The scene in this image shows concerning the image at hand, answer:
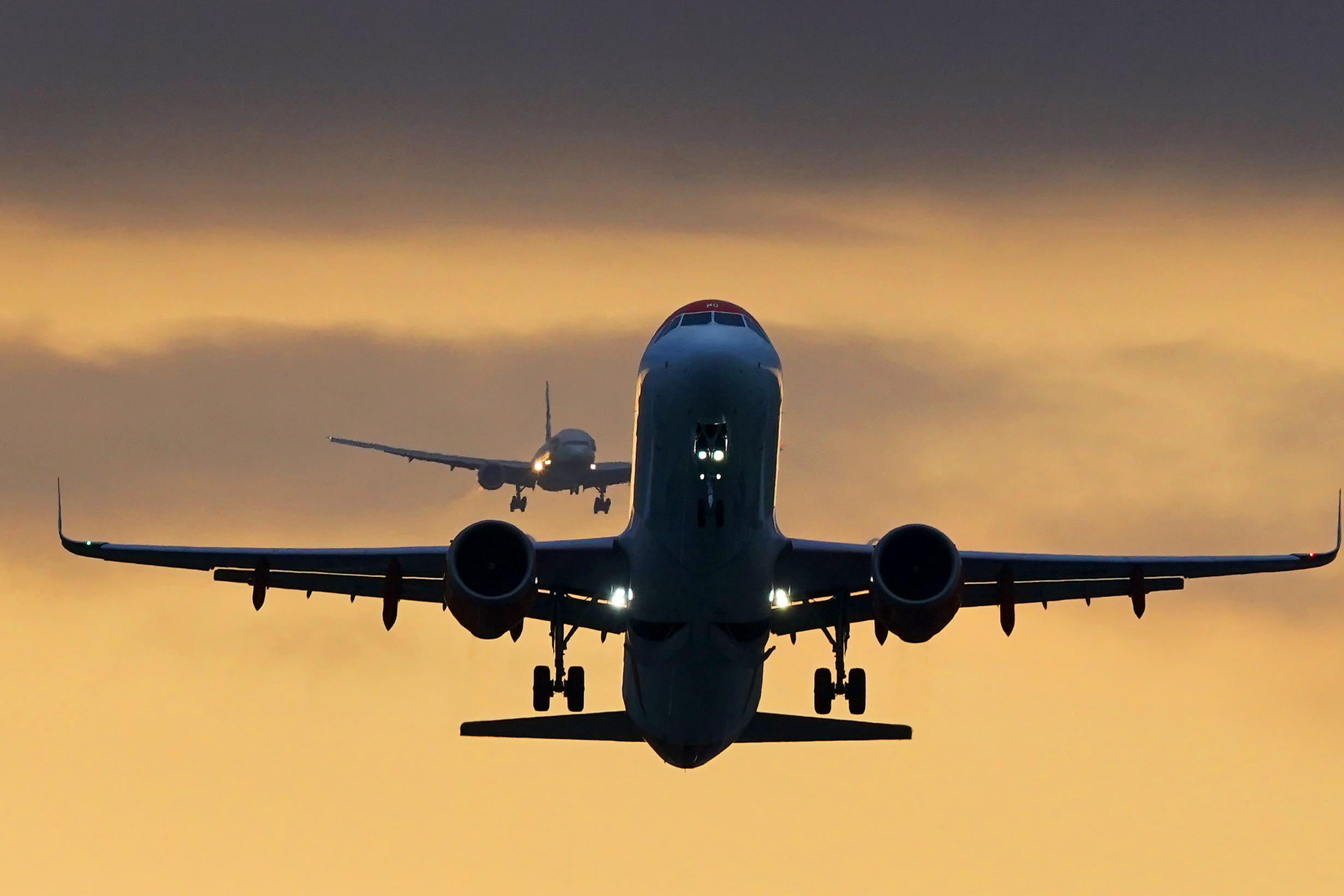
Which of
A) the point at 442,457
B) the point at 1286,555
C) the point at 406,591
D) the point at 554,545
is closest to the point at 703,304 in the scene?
the point at 554,545

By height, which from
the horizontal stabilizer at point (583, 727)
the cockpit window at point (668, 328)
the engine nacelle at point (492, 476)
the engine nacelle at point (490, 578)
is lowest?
the horizontal stabilizer at point (583, 727)

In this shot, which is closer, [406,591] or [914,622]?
[914,622]

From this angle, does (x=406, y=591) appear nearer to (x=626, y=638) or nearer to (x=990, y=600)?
(x=626, y=638)

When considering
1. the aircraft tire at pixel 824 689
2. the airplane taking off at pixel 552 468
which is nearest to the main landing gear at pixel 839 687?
the aircraft tire at pixel 824 689

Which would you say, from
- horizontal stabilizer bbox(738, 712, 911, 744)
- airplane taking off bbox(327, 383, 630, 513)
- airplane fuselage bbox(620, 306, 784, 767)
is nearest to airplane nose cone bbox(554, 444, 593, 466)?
airplane taking off bbox(327, 383, 630, 513)

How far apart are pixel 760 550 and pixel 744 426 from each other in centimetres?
312

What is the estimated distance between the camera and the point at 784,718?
45438 mm

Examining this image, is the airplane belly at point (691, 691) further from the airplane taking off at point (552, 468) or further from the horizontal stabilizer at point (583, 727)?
the airplane taking off at point (552, 468)

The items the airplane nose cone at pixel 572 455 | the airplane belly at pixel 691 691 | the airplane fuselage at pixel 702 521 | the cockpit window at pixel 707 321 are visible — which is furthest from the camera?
the airplane nose cone at pixel 572 455

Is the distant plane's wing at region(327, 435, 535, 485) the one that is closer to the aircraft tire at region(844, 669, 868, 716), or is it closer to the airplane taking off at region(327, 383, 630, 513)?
the airplane taking off at region(327, 383, 630, 513)

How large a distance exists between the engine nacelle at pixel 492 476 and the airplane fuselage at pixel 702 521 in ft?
235

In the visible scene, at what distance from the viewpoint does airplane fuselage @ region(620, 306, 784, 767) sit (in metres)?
33.9

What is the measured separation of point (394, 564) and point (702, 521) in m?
8.30

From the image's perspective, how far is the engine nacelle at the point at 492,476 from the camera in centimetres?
11100
